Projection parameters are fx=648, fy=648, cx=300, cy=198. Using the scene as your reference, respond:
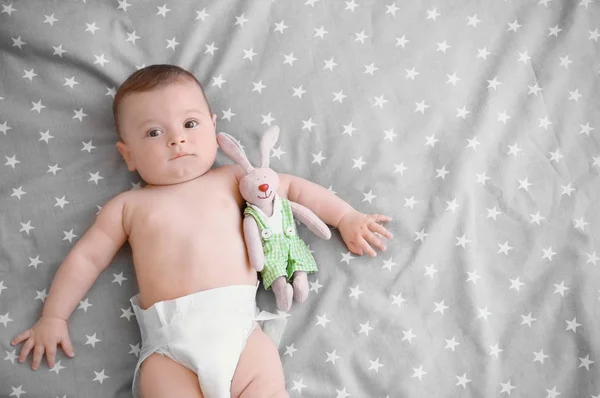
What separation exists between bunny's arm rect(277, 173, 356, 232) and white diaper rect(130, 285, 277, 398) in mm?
276

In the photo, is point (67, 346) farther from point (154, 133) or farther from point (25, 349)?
point (154, 133)

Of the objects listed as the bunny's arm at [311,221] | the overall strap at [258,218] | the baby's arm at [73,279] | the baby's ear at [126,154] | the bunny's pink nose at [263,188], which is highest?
the bunny's pink nose at [263,188]

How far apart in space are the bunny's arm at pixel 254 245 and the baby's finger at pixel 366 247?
0.24 m

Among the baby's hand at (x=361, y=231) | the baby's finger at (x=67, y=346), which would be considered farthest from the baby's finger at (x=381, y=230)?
the baby's finger at (x=67, y=346)

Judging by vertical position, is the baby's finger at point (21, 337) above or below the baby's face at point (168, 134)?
below

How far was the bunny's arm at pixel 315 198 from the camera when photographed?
1.64 m

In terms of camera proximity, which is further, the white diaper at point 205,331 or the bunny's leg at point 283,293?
the bunny's leg at point 283,293

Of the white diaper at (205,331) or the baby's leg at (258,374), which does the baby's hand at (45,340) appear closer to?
the white diaper at (205,331)

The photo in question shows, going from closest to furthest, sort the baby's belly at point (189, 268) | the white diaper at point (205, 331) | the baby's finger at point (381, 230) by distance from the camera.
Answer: the white diaper at point (205, 331) → the baby's belly at point (189, 268) → the baby's finger at point (381, 230)

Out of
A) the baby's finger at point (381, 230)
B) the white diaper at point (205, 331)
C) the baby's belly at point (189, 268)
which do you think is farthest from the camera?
the baby's finger at point (381, 230)

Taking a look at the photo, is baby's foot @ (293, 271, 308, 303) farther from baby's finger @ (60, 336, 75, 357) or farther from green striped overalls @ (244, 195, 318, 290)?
baby's finger @ (60, 336, 75, 357)

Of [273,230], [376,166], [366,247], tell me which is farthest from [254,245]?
[376,166]

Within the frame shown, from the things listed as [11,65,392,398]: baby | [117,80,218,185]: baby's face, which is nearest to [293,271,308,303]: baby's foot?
[11,65,392,398]: baby

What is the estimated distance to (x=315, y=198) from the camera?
5.42 feet
